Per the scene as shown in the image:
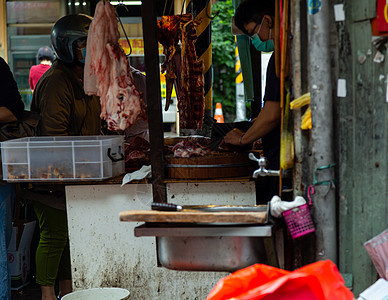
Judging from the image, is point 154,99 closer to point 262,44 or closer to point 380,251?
point 262,44

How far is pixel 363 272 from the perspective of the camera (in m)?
2.91

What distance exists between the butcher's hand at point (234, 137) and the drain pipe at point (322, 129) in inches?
54.6

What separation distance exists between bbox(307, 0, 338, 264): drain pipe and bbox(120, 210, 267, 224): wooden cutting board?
0.33 m

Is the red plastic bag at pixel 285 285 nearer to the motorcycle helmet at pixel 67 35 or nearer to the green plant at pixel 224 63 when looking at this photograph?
the motorcycle helmet at pixel 67 35

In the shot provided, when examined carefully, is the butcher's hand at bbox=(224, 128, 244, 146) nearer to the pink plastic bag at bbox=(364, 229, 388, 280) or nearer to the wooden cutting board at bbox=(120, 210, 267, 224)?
the wooden cutting board at bbox=(120, 210, 267, 224)

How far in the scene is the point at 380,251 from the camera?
9.14 ft

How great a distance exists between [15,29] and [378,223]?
9795mm

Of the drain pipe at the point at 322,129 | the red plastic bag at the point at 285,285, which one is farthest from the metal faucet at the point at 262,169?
the red plastic bag at the point at 285,285

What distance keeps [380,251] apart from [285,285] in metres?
0.64

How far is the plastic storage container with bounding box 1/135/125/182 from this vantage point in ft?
14.4

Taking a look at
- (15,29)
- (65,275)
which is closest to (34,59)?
(15,29)

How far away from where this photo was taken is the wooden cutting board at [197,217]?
8.96 ft

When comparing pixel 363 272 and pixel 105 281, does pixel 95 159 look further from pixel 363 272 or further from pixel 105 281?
pixel 363 272

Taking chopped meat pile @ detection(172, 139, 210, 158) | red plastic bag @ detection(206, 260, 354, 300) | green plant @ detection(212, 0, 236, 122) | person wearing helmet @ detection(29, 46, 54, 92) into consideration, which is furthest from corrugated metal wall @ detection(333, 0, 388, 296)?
green plant @ detection(212, 0, 236, 122)
